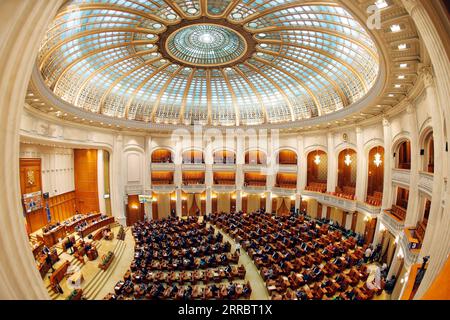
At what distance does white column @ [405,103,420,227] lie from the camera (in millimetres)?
10906

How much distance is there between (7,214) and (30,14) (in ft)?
9.09

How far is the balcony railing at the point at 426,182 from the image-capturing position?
30.7 ft

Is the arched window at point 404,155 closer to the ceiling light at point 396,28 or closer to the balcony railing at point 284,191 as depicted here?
the balcony railing at point 284,191

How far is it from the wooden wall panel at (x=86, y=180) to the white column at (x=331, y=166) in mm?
23618

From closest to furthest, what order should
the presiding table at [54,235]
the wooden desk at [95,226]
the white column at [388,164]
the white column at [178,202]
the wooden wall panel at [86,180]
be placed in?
the white column at [388,164] < the presiding table at [54,235] < the wooden desk at [95,226] < the wooden wall panel at [86,180] < the white column at [178,202]

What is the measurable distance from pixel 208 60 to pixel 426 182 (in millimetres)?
17883

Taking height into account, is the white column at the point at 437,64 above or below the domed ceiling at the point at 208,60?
below

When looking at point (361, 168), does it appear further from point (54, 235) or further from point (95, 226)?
point (54, 235)

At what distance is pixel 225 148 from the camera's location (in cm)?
2738

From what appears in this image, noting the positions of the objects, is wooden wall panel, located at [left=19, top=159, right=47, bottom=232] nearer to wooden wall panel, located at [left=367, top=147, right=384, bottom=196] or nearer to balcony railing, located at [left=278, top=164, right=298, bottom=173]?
balcony railing, located at [left=278, top=164, right=298, bottom=173]

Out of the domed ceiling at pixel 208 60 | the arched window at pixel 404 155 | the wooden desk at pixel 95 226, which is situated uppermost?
the domed ceiling at pixel 208 60

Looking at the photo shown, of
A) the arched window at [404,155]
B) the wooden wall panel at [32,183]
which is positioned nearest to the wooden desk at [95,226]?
the wooden wall panel at [32,183]

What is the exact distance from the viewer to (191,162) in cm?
2858

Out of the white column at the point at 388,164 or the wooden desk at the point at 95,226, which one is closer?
the white column at the point at 388,164
